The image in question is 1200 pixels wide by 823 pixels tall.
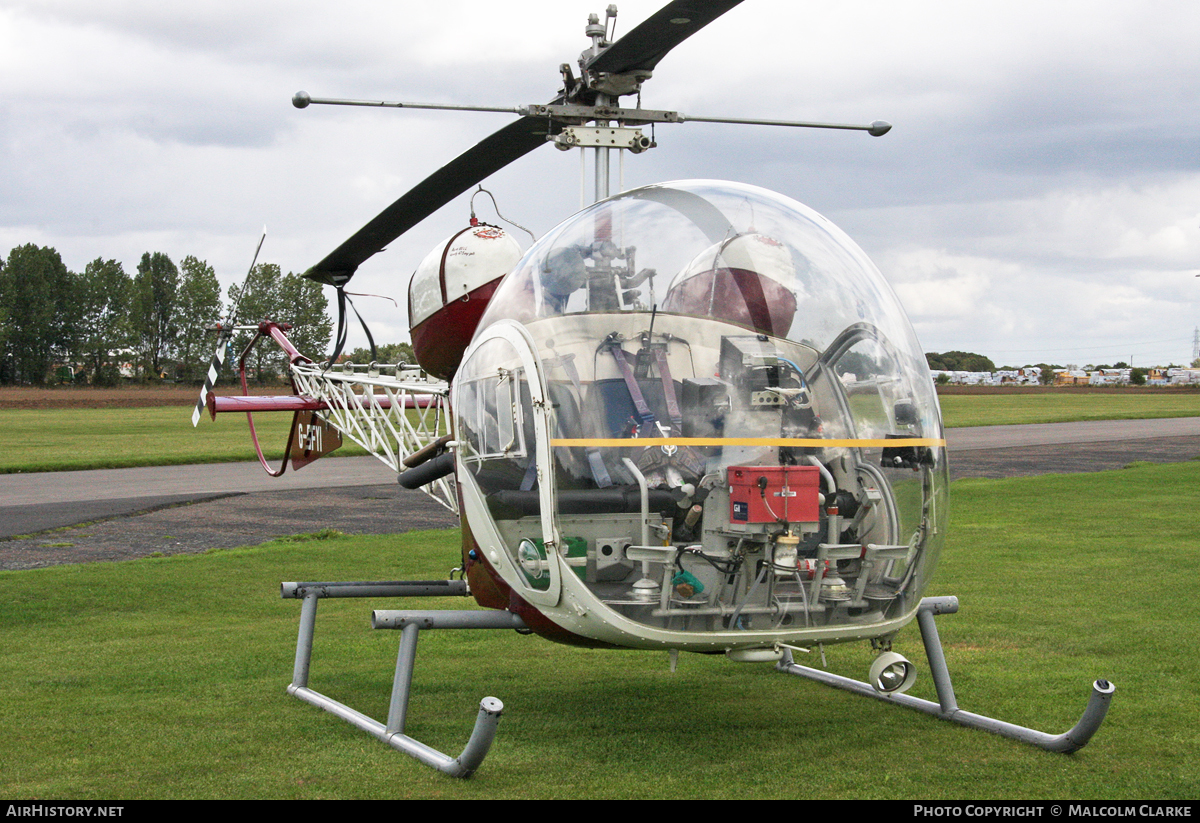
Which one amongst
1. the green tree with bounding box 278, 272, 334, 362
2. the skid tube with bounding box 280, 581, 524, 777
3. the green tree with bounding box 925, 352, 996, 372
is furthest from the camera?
the green tree with bounding box 925, 352, 996, 372

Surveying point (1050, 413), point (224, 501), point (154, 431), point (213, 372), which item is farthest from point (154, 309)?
point (213, 372)

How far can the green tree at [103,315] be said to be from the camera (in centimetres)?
9294

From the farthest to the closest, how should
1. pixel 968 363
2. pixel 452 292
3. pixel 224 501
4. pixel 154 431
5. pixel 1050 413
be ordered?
pixel 968 363
pixel 1050 413
pixel 154 431
pixel 224 501
pixel 452 292

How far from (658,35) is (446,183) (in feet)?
6.56

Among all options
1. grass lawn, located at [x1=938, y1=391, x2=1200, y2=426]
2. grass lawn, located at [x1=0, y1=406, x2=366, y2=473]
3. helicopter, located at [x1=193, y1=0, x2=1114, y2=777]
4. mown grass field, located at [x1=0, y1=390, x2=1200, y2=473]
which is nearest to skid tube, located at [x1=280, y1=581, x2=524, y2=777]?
helicopter, located at [x1=193, y1=0, x2=1114, y2=777]

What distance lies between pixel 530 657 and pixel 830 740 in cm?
281

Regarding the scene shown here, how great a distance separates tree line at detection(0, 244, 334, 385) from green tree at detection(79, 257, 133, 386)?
8 centimetres

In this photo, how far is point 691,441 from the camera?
464cm

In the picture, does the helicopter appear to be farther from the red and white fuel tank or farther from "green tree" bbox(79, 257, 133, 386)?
"green tree" bbox(79, 257, 133, 386)

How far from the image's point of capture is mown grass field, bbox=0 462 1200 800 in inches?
192

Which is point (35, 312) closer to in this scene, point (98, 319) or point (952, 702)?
point (98, 319)

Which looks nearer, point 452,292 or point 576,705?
point 576,705
